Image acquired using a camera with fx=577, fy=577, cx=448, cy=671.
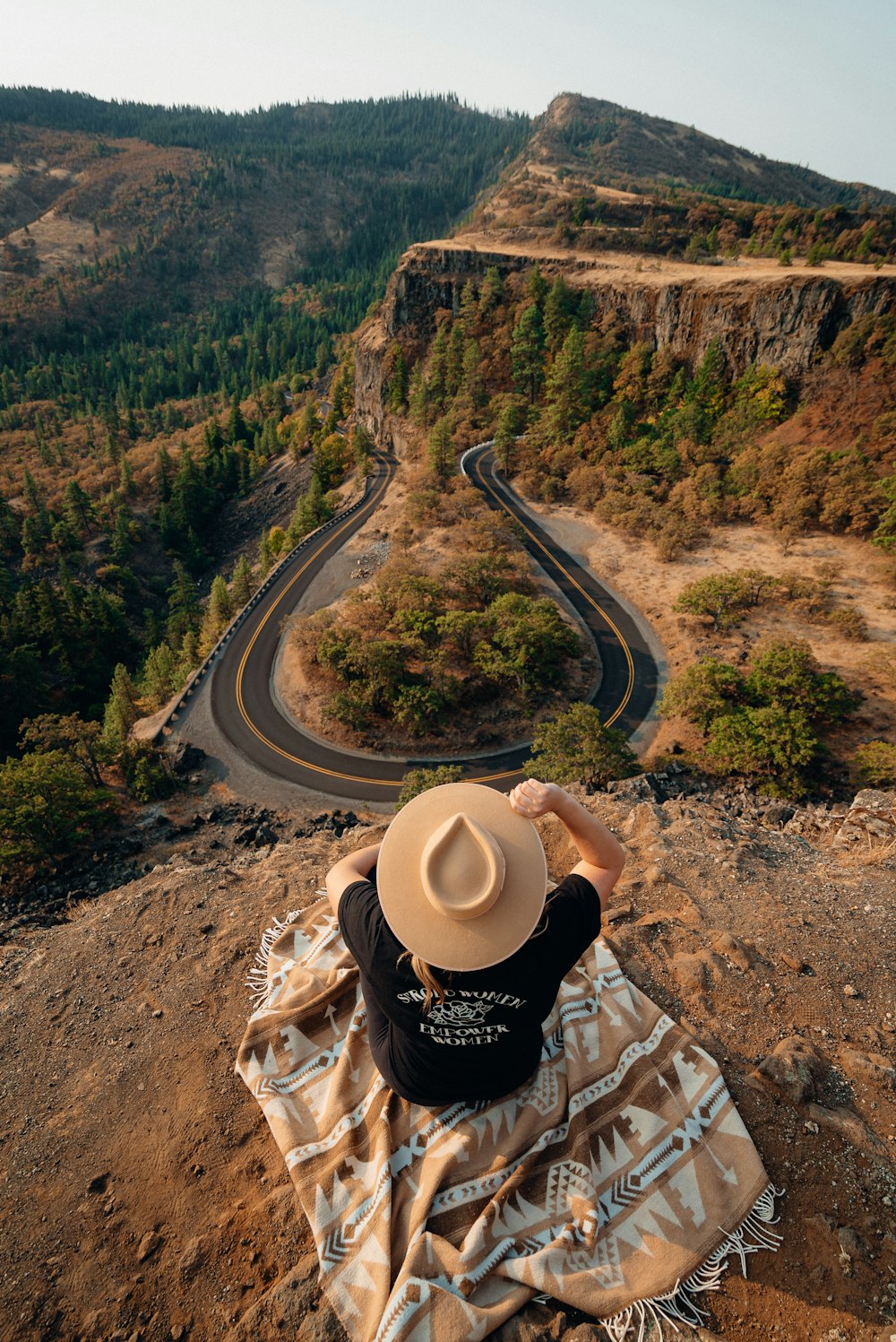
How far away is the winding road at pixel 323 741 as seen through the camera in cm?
2692

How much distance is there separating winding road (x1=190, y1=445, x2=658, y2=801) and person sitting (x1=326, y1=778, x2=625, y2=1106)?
21.1 meters

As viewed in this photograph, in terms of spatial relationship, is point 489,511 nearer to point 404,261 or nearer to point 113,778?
point 113,778

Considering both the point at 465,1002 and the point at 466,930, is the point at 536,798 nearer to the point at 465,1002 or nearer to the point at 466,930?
the point at 466,930

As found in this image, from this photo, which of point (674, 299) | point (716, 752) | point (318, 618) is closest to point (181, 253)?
point (674, 299)

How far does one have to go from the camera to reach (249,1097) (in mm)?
5996

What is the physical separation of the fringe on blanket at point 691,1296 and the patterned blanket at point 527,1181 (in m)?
0.01

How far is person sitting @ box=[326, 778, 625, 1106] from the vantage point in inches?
136

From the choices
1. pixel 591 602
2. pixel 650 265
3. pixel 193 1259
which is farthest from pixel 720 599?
pixel 650 265

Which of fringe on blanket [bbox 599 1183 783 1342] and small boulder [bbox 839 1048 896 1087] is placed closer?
fringe on blanket [bbox 599 1183 783 1342]

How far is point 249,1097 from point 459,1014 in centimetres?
356

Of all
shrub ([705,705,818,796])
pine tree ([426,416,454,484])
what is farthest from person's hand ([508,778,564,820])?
pine tree ([426,416,454,484])

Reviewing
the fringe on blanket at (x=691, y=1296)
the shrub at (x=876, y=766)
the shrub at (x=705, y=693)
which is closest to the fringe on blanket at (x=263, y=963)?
the fringe on blanket at (x=691, y=1296)

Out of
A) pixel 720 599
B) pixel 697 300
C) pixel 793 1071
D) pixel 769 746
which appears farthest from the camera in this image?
pixel 697 300

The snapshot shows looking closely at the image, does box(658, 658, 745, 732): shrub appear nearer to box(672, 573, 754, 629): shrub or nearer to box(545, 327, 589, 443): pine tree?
box(672, 573, 754, 629): shrub
